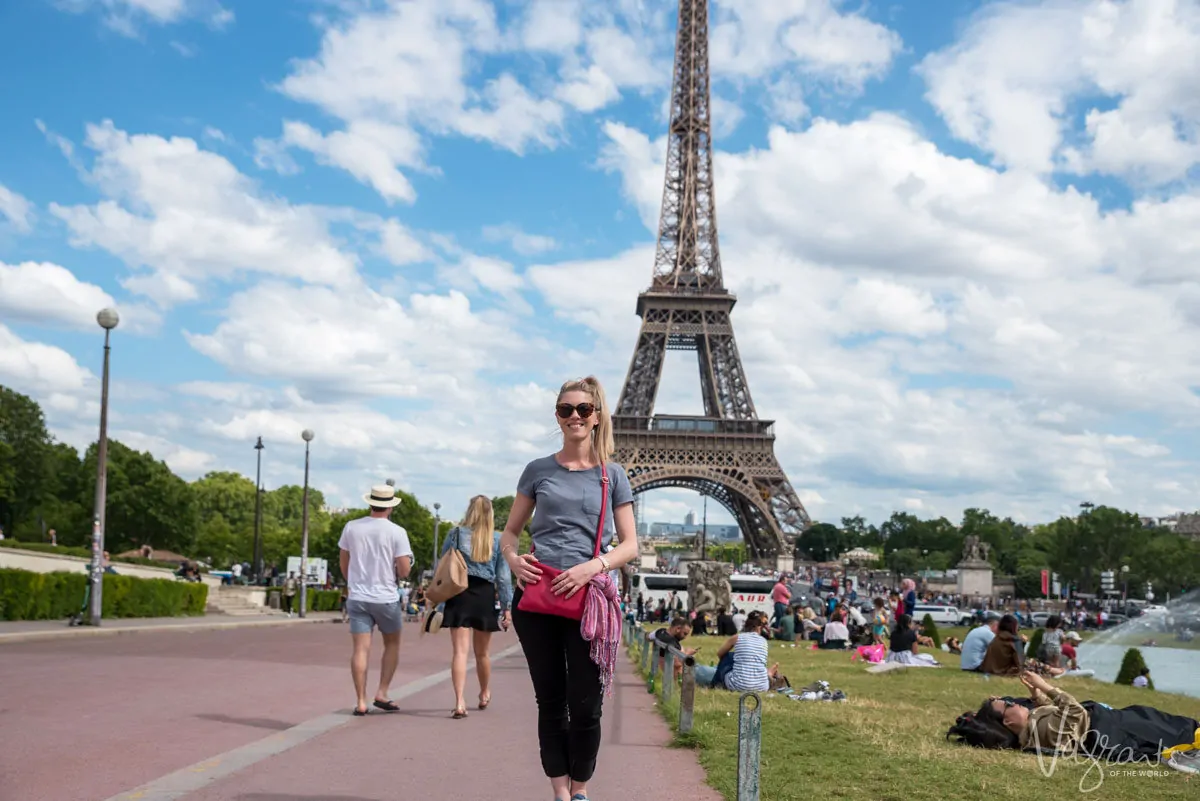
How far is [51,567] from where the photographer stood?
36438 millimetres

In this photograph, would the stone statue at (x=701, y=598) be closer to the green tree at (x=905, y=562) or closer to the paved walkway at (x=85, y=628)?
the paved walkway at (x=85, y=628)

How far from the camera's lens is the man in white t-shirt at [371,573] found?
9344mm

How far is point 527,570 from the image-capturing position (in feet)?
17.5

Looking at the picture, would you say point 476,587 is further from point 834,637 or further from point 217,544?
point 217,544

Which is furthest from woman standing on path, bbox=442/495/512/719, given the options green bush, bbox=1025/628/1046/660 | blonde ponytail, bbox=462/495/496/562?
green bush, bbox=1025/628/1046/660

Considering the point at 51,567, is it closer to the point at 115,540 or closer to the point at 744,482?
the point at 115,540

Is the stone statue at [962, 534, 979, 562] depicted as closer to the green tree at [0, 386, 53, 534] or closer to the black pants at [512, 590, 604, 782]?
the green tree at [0, 386, 53, 534]

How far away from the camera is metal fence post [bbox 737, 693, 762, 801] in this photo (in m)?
5.42

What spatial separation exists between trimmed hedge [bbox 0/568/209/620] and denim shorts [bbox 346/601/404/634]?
1654cm

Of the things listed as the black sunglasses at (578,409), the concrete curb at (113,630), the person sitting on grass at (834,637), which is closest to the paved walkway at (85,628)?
the concrete curb at (113,630)

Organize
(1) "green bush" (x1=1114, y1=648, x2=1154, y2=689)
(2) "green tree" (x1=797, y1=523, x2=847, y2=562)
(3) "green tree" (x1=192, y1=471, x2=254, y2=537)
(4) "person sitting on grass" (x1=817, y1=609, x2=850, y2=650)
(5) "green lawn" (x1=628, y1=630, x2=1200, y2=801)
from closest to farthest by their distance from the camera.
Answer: (5) "green lawn" (x1=628, y1=630, x2=1200, y2=801)
(1) "green bush" (x1=1114, y1=648, x2=1154, y2=689)
(4) "person sitting on grass" (x1=817, y1=609, x2=850, y2=650)
(3) "green tree" (x1=192, y1=471, x2=254, y2=537)
(2) "green tree" (x1=797, y1=523, x2=847, y2=562)

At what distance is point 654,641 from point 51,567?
1092 inches

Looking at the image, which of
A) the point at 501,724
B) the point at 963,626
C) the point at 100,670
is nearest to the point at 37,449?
the point at 963,626

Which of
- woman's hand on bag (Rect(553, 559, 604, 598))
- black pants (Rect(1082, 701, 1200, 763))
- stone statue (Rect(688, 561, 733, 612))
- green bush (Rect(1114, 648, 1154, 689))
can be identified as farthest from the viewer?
stone statue (Rect(688, 561, 733, 612))
